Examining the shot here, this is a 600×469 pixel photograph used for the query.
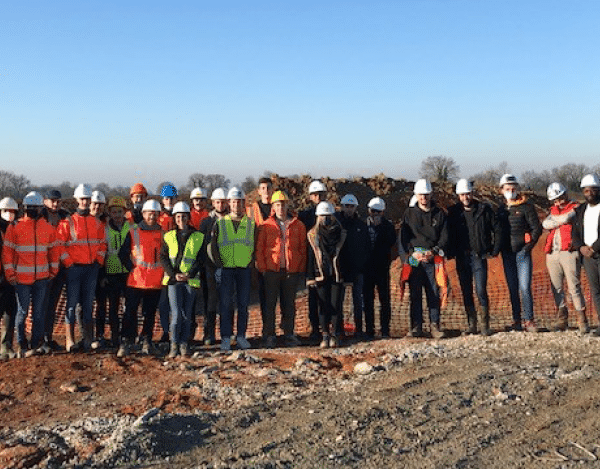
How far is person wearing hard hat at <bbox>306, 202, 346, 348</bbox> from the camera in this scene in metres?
8.67

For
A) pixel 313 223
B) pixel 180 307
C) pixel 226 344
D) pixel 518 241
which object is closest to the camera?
pixel 180 307

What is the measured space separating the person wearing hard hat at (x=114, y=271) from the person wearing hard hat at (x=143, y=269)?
0.71ft

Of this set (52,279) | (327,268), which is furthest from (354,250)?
(52,279)

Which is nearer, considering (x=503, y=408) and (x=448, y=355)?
(x=503, y=408)

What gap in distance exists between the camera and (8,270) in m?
8.22

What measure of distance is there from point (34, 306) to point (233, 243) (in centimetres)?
261

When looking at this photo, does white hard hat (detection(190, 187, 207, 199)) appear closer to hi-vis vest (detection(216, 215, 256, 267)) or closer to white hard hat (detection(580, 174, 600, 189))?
hi-vis vest (detection(216, 215, 256, 267))

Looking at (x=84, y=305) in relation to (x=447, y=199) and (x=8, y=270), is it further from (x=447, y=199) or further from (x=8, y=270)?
(x=447, y=199)

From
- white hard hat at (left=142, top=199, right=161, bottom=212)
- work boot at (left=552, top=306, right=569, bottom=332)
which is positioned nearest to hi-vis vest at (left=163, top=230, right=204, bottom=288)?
white hard hat at (left=142, top=199, right=161, bottom=212)

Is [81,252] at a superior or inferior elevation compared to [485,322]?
superior

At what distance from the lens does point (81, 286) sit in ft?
28.8

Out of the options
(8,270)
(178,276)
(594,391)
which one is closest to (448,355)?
(594,391)

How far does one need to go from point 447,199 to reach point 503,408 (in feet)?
84.8

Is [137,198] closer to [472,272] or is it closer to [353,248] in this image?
[353,248]
